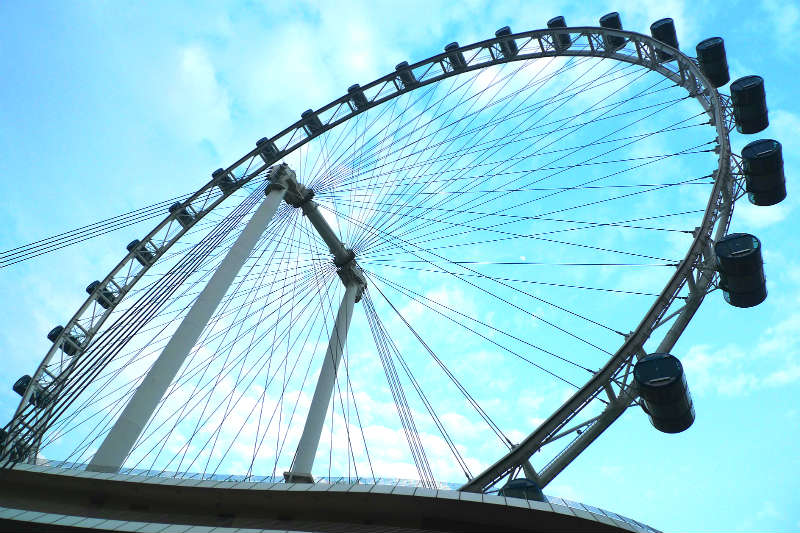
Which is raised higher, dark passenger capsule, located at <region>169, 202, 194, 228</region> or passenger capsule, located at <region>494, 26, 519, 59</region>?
dark passenger capsule, located at <region>169, 202, 194, 228</region>

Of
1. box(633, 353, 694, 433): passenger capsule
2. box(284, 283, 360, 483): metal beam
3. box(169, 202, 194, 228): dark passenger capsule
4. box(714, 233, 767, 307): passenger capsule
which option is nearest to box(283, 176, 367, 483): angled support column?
box(284, 283, 360, 483): metal beam

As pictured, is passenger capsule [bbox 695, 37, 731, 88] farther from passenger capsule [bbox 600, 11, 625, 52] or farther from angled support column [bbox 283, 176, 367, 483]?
angled support column [bbox 283, 176, 367, 483]

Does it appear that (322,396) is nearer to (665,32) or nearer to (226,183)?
(226,183)

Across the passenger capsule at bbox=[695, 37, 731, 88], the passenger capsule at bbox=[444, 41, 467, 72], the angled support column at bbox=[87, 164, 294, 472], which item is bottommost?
the passenger capsule at bbox=[695, 37, 731, 88]

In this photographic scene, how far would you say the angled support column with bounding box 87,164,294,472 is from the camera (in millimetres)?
12148

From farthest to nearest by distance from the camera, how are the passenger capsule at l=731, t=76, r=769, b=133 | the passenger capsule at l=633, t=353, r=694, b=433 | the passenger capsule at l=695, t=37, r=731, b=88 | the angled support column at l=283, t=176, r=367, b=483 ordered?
the passenger capsule at l=695, t=37, r=731, b=88 < the passenger capsule at l=731, t=76, r=769, b=133 < the angled support column at l=283, t=176, r=367, b=483 < the passenger capsule at l=633, t=353, r=694, b=433

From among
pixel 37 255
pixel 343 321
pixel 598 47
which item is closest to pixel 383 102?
pixel 598 47

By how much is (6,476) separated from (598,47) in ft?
67.0

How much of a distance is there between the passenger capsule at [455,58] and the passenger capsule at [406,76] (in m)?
1.55

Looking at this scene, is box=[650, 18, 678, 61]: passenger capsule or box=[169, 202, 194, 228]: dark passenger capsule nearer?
box=[650, 18, 678, 61]: passenger capsule

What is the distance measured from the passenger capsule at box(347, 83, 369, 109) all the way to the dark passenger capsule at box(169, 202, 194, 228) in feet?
26.3

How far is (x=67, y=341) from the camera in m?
23.2

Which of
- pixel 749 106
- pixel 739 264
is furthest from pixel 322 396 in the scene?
pixel 749 106

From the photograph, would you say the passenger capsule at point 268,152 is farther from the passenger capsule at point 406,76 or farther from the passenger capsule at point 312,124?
the passenger capsule at point 406,76
